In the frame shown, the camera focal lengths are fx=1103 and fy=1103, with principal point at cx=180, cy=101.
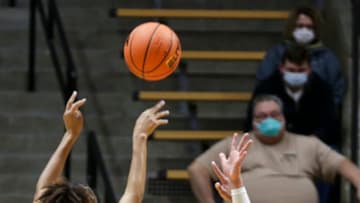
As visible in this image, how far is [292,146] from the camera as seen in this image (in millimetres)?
8156

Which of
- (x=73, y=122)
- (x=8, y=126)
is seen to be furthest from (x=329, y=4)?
(x=73, y=122)

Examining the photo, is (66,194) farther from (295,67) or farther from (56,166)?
(295,67)

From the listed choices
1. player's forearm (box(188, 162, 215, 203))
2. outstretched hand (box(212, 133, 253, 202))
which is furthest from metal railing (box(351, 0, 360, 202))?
outstretched hand (box(212, 133, 253, 202))

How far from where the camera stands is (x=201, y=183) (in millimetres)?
8117

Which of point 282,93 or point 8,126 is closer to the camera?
point 282,93

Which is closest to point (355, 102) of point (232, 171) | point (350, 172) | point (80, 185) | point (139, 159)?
point (350, 172)

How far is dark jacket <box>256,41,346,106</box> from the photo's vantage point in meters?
9.12

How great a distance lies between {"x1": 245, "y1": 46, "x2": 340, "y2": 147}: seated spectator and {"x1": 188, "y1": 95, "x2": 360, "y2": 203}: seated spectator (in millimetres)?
505

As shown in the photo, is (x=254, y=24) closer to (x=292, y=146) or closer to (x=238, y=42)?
(x=238, y=42)

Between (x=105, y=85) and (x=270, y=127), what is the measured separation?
2699mm

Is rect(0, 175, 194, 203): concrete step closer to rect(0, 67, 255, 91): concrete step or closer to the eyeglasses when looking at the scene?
rect(0, 67, 255, 91): concrete step

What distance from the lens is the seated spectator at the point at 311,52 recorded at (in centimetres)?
906

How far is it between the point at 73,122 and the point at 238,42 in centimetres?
523

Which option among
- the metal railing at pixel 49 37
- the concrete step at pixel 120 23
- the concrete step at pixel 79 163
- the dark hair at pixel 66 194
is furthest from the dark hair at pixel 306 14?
the dark hair at pixel 66 194
